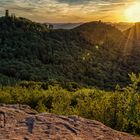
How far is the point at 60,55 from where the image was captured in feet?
373

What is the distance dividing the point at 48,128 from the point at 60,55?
108m

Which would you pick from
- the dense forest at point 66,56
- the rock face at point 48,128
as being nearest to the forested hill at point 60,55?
the dense forest at point 66,56

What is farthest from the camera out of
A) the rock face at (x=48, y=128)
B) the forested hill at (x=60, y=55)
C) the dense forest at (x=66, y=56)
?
the forested hill at (x=60, y=55)

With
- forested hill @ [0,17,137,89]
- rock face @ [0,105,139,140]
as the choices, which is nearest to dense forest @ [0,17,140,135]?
forested hill @ [0,17,137,89]

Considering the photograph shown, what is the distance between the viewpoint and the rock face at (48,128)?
210 inches

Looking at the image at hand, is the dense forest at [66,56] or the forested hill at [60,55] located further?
the forested hill at [60,55]

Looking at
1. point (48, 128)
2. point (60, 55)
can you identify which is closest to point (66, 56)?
point (60, 55)

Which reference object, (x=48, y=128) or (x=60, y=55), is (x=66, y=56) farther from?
(x=48, y=128)

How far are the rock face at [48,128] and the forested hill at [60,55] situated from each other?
6383 centimetres

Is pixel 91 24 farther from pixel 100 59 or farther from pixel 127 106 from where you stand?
pixel 127 106

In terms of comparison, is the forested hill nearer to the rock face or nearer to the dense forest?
the dense forest

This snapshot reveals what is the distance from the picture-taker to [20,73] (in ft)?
240

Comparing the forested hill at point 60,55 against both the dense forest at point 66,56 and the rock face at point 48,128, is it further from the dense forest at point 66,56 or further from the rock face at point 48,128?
the rock face at point 48,128

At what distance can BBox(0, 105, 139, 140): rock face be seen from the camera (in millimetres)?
5328
